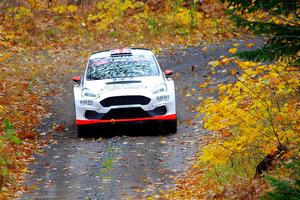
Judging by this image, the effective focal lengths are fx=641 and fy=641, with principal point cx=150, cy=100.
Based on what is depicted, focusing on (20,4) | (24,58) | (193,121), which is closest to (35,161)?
(193,121)

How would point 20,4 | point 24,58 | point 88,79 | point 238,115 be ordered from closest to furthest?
point 238,115 → point 88,79 → point 24,58 → point 20,4

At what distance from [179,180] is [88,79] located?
4.51m

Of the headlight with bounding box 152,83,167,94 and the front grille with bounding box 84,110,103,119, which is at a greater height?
the headlight with bounding box 152,83,167,94

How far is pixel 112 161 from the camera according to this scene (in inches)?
480

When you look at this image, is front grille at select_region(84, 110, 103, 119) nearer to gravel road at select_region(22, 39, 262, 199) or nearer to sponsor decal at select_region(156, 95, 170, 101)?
gravel road at select_region(22, 39, 262, 199)

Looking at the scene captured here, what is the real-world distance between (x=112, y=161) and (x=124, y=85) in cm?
230

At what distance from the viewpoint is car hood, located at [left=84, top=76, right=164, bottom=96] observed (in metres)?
13.7

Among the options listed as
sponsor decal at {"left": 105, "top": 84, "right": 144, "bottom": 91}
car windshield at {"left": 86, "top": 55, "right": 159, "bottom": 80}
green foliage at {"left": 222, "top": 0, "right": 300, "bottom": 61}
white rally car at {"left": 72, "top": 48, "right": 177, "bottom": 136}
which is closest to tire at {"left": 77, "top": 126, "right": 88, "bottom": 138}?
white rally car at {"left": 72, "top": 48, "right": 177, "bottom": 136}

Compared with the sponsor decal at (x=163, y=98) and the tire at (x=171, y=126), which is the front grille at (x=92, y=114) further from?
the tire at (x=171, y=126)

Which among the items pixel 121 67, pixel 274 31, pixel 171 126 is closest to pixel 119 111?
pixel 171 126

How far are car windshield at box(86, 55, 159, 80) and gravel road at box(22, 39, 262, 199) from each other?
1.22 metres

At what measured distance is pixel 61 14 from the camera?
1218 inches

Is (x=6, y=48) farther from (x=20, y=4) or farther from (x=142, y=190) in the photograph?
(x=142, y=190)

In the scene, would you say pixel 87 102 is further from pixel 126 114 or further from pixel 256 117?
pixel 256 117
